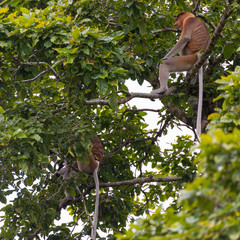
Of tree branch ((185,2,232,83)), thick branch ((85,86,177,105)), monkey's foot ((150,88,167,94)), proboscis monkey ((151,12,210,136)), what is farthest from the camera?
proboscis monkey ((151,12,210,136))

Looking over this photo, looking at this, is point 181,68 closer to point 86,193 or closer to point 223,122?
point 86,193

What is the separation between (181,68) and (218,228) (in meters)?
4.07

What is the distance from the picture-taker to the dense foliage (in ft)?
14.0

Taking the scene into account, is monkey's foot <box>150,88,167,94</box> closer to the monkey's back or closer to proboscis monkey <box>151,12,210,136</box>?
proboscis monkey <box>151,12,210,136</box>

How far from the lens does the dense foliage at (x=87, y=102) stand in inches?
168

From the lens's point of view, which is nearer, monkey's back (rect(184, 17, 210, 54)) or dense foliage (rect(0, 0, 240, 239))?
dense foliage (rect(0, 0, 240, 239))

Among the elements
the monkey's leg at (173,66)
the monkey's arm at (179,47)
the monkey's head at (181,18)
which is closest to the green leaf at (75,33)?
the monkey's leg at (173,66)

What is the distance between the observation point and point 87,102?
4.89m

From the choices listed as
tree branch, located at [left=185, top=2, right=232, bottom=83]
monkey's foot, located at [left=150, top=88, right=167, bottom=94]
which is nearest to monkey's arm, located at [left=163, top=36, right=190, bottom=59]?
tree branch, located at [left=185, top=2, right=232, bottom=83]

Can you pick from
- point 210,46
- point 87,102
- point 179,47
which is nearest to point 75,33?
point 87,102

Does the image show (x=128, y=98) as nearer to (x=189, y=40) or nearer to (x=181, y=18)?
(x=189, y=40)

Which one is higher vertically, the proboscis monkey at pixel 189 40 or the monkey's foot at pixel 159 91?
the proboscis monkey at pixel 189 40

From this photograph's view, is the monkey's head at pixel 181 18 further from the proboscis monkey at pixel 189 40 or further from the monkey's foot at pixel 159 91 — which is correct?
the monkey's foot at pixel 159 91

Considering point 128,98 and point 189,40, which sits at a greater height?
point 189,40
